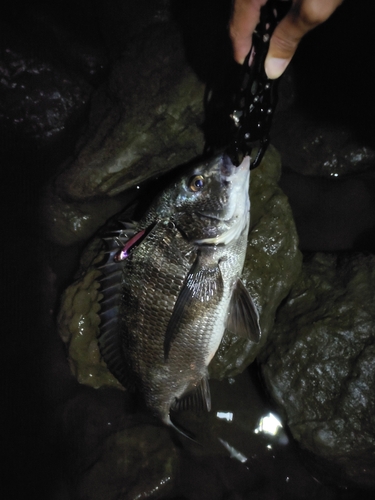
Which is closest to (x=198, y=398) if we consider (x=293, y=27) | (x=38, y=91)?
(x=293, y=27)

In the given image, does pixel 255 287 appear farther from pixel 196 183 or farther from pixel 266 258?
pixel 196 183

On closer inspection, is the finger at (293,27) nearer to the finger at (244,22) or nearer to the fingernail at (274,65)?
the fingernail at (274,65)

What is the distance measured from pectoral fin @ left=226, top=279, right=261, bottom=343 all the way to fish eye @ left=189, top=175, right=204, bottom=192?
0.78m

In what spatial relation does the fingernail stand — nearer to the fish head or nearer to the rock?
the fish head

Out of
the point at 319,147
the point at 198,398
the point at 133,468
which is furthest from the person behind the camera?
the point at 319,147

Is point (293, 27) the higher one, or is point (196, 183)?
point (293, 27)

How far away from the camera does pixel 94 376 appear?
3.28 meters

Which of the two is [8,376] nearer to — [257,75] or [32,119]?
[32,119]

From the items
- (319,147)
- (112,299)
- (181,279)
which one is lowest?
(112,299)

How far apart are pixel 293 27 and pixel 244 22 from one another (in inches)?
11.7

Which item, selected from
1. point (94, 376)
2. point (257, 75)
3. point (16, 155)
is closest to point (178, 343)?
point (94, 376)

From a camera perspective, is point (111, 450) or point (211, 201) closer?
point (211, 201)

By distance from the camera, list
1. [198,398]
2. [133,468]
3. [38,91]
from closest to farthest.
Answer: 1. [198,398]
2. [133,468]
3. [38,91]

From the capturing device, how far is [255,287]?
3051mm
